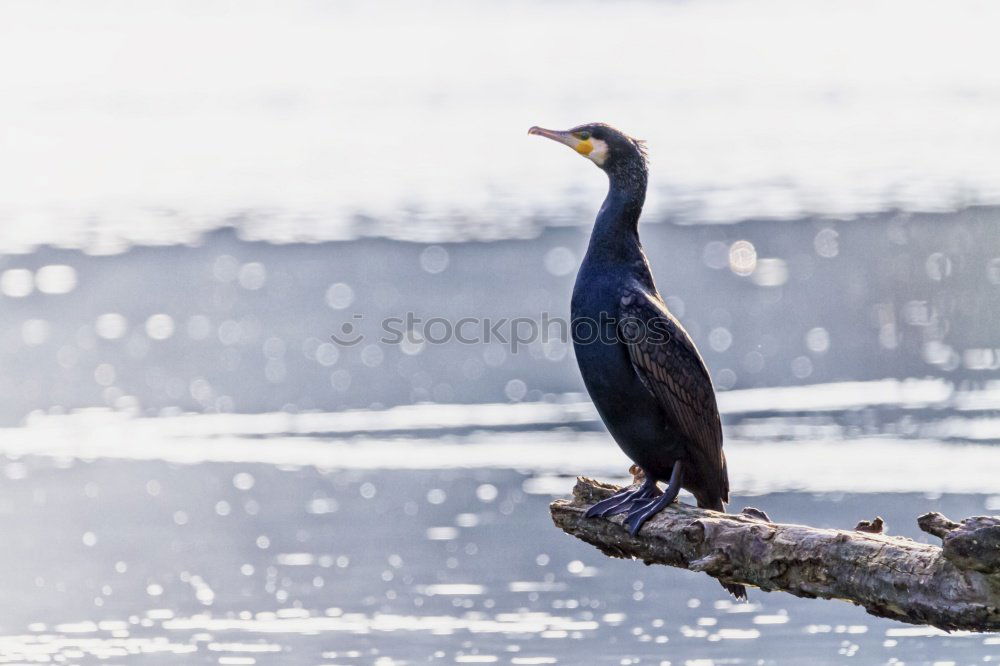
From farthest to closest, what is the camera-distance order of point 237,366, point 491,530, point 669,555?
point 237,366, point 491,530, point 669,555

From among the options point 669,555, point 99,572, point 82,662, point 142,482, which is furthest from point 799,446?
point 669,555

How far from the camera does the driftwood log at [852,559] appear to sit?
615cm

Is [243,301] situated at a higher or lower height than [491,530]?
higher

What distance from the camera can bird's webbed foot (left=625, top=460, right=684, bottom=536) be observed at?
25.3ft

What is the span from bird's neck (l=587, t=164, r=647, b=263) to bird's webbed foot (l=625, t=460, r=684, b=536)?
120 centimetres

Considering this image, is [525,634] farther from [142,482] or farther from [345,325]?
[345,325]

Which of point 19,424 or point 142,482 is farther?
point 19,424

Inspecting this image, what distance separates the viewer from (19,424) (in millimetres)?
23344

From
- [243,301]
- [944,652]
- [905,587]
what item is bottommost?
[944,652]

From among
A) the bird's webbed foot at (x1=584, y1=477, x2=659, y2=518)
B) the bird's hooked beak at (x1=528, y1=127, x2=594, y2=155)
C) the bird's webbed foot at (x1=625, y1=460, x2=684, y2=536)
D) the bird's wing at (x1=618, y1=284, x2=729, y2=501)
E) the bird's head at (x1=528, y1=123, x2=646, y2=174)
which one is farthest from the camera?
the bird's hooked beak at (x1=528, y1=127, x2=594, y2=155)

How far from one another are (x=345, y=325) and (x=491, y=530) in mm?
16969

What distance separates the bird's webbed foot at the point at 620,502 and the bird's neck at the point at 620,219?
3.80ft
